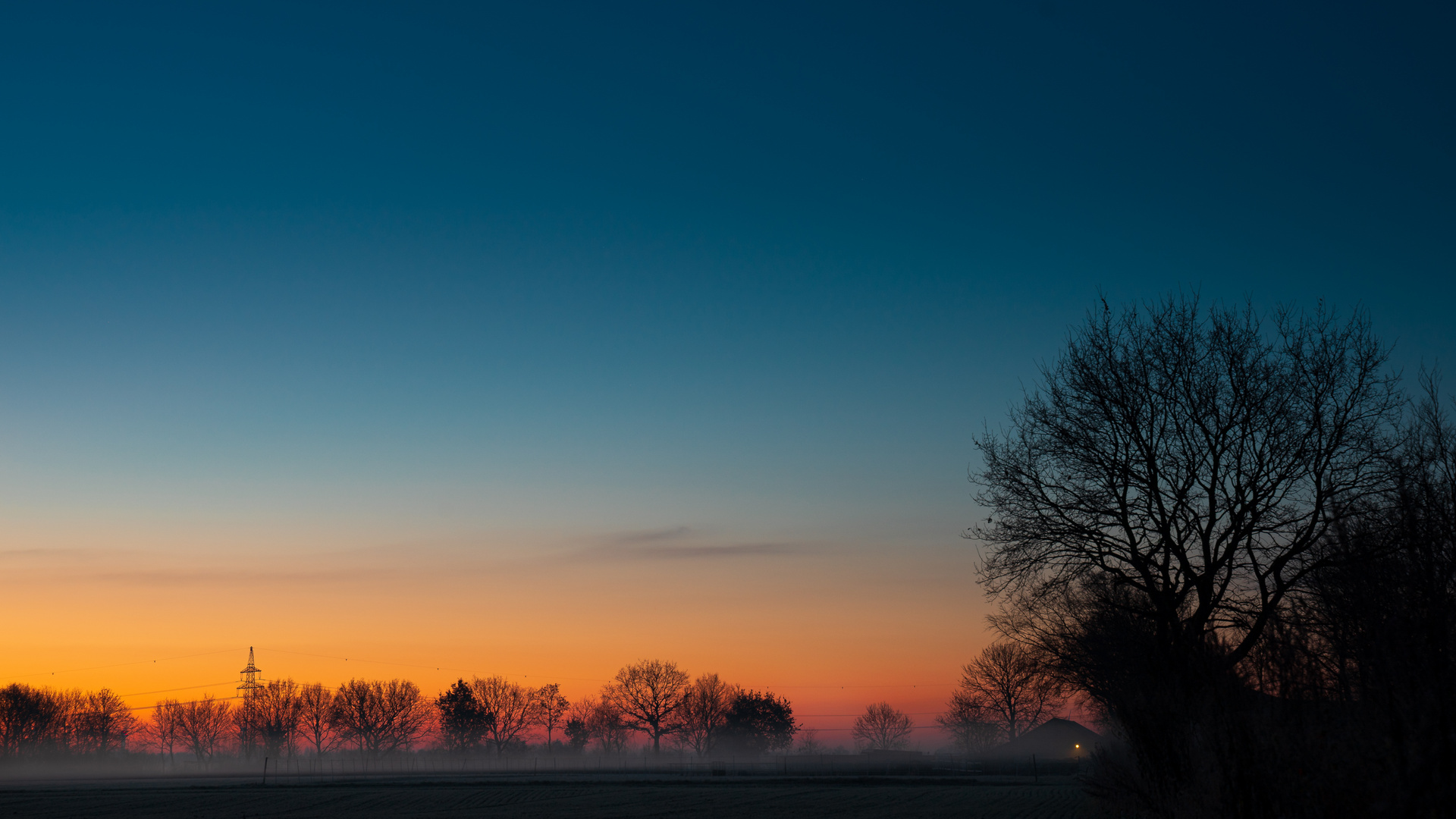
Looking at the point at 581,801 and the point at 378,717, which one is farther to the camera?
the point at 378,717

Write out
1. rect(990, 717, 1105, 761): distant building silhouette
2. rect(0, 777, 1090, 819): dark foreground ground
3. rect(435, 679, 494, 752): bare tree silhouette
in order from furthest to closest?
rect(435, 679, 494, 752): bare tree silhouette, rect(990, 717, 1105, 761): distant building silhouette, rect(0, 777, 1090, 819): dark foreground ground

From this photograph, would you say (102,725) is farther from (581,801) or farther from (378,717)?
(581,801)

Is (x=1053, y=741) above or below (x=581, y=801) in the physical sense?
below

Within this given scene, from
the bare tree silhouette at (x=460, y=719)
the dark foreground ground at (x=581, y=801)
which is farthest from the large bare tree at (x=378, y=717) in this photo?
the dark foreground ground at (x=581, y=801)

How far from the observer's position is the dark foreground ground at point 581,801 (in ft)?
123

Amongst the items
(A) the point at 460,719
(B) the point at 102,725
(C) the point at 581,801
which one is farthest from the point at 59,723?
(C) the point at 581,801

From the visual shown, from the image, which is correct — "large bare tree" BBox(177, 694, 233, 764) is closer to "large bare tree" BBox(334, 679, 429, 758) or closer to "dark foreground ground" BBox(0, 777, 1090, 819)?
"large bare tree" BBox(334, 679, 429, 758)

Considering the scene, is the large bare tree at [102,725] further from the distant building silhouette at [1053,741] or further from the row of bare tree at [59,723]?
the distant building silhouette at [1053,741]

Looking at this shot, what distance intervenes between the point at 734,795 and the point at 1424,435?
39.4m

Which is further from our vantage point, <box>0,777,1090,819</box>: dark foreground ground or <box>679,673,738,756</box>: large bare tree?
→ <box>679,673,738,756</box>: large bare tree

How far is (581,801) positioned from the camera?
4516cm

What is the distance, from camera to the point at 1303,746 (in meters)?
10.9

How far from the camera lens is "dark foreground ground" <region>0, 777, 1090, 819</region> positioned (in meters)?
37.4

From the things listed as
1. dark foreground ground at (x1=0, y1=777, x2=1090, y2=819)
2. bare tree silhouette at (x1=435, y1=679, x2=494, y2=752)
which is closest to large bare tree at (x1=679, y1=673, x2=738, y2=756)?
bare tree silhouette at (x1=435, y1=679, x2=494, y2=752)
